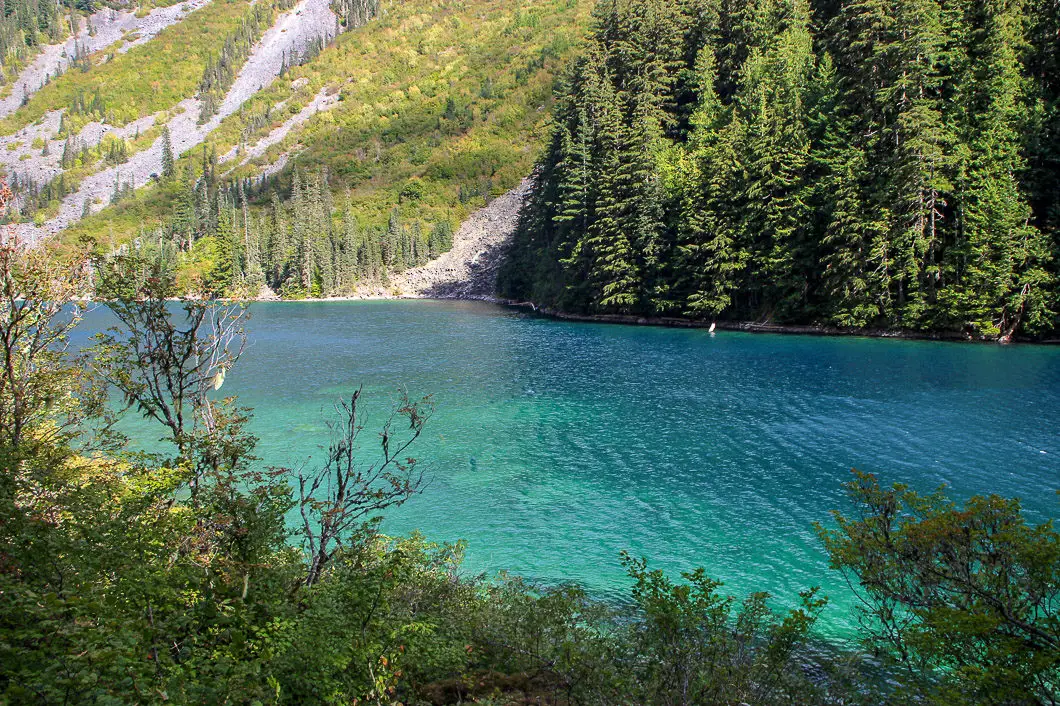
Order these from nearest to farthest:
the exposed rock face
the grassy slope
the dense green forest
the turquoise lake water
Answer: the turquoise lake water < the dense green forest < the exposed rock face < the grassy slope

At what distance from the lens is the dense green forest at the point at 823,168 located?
133 ft

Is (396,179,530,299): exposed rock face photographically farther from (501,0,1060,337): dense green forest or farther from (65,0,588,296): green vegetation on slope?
(501,0,1060,337): dense green forest

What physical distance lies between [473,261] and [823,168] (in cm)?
7650

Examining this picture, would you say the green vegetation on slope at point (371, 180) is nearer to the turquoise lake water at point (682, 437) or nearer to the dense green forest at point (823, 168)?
the dense green forest at point (823, 168)

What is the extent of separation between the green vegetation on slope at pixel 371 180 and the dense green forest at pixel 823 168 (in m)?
64.4

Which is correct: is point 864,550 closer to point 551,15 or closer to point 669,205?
point 669,205

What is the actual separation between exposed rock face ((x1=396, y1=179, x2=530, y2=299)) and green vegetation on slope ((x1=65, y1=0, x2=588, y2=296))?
5.23 meters

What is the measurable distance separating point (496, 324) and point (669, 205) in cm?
2070

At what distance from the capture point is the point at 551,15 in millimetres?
195750

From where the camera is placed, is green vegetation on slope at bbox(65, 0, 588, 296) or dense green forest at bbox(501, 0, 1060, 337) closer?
dense green forest at bbox(501, 0, 1060, 337)

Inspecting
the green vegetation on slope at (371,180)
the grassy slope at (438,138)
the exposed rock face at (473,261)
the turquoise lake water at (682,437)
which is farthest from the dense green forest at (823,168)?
the grassy slope at (438,138)

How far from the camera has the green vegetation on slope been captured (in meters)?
117

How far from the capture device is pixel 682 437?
22281mm

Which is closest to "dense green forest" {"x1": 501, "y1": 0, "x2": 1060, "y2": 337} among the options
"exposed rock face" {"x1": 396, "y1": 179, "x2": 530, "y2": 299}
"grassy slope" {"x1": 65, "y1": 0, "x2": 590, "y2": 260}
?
"exposed rock face" {"x1": 396, "y1": 179, "x2": 530, "y2": 299}
